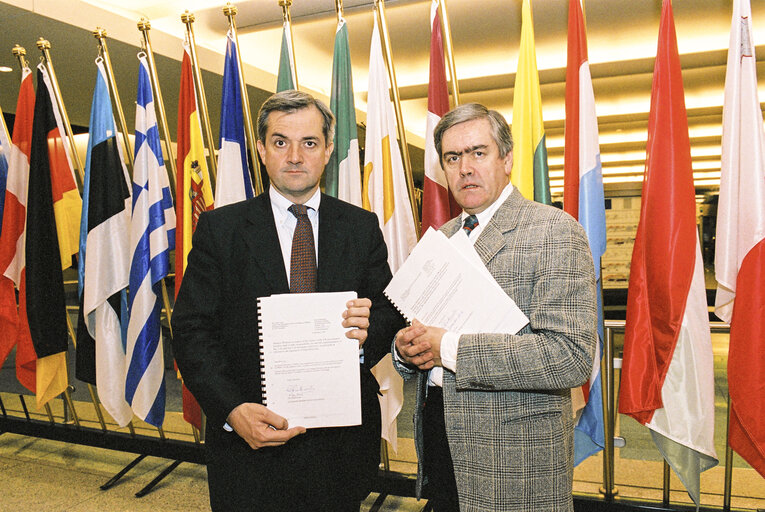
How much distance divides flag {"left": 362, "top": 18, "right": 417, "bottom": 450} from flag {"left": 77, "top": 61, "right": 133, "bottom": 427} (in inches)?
52.9

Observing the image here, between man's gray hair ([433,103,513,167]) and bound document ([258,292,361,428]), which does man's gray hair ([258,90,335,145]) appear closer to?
man's gray hair ([433,103,513,167])

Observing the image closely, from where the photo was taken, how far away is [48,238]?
293 cm

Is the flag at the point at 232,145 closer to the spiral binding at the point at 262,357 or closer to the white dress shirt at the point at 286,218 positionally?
the white dress shirt at the point at 286,218

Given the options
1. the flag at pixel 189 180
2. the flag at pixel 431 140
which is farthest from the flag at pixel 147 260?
the flag at pixel 431 140

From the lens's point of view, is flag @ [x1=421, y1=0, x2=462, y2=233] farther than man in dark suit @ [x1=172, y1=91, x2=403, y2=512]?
Yes

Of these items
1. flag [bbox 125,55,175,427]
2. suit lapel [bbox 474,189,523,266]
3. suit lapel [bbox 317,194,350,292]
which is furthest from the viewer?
flag [bbox 125,55,175,427]

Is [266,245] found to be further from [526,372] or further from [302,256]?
[526,372]

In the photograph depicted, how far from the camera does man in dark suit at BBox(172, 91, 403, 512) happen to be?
1392 mm

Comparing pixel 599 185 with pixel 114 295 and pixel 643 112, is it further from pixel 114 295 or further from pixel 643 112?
pixel 643 112

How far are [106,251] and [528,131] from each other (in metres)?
2.23

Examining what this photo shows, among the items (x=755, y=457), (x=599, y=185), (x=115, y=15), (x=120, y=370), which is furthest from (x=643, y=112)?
(x=120, y=370)

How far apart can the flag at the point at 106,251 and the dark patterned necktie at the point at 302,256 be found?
1.75 m

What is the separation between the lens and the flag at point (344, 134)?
8.80ft

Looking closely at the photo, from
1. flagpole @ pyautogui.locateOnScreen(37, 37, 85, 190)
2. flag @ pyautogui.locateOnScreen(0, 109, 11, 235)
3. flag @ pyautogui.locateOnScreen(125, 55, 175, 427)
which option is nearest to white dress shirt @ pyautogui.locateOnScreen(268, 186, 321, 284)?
flag @ pyautogui.locateOnScreen(125, 55, 175, 427)
